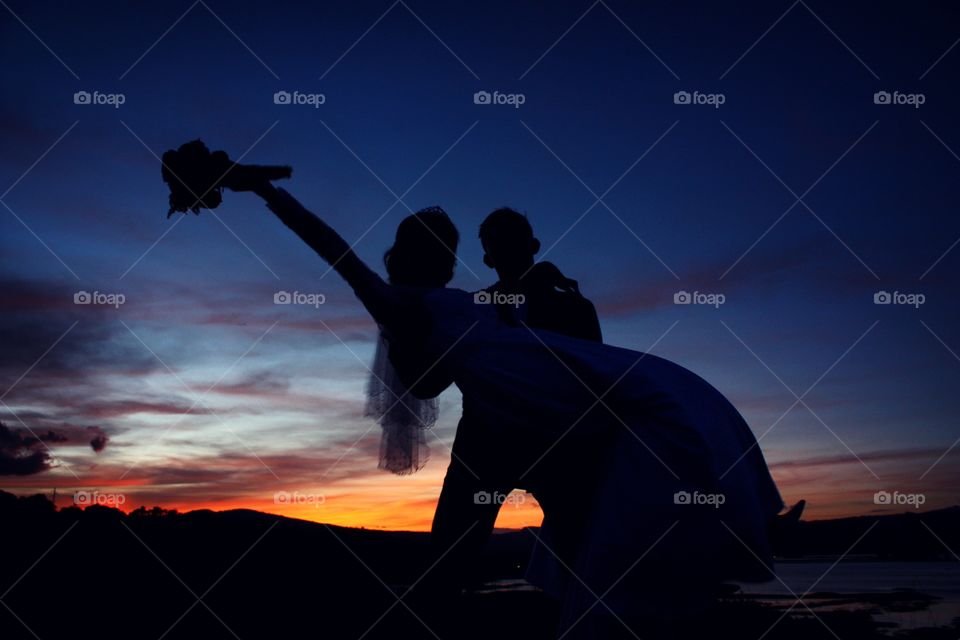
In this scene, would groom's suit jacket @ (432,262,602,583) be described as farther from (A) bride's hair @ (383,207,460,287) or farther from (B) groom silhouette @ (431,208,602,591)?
(A) bride's hair @ (383,207,460,287)

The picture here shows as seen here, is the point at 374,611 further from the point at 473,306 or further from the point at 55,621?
the point at 473,306

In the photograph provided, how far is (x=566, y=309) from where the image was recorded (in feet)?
12.0

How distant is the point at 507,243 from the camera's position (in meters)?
3.73

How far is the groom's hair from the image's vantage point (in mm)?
3744

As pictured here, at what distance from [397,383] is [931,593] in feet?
103

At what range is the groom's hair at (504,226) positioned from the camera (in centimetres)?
374

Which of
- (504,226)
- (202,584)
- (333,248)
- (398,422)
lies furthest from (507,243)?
(202,584)

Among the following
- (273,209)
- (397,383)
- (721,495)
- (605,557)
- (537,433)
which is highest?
(273,209)

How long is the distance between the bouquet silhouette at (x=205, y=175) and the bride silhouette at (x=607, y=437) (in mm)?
13

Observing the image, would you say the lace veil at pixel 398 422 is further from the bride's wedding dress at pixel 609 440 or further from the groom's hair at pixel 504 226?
the bride's wedding dress at pixel 609 440

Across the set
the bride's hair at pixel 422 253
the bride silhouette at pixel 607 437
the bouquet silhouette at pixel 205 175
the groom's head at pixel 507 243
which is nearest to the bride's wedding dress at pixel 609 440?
the bride silhouette at pixel 607 437

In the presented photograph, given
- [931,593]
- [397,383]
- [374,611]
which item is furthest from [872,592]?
[397,383]

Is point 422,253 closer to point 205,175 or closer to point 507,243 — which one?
point 507,243

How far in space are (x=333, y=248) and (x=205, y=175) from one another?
1.85 ft
